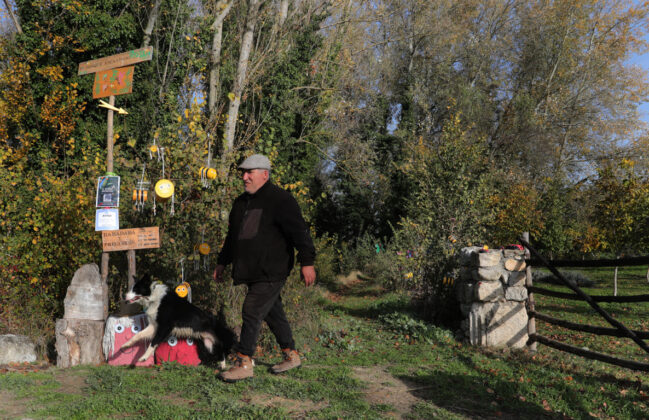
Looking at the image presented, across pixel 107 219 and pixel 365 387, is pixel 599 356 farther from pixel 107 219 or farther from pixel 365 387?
pixel 107 219

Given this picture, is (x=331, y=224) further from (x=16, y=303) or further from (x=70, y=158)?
(x=16, y=303)

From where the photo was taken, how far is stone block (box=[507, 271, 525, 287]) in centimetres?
630

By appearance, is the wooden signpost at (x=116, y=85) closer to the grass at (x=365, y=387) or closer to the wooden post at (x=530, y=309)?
the grass at (x=365, y=387)

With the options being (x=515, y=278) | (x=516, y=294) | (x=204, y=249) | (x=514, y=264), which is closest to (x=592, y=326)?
(x=516, y=294)

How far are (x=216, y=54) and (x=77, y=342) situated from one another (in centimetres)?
828

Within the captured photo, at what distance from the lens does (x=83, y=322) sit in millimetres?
4848

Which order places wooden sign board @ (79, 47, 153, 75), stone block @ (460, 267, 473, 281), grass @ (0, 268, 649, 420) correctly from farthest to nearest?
stone block @ (460, 267, 473, 281) → wooden sign board @ (79, 47, 153, 75) → grass @ (0, 268, 649, 420)

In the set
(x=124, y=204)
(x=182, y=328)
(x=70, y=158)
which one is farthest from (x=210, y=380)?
(x=70, y=158)

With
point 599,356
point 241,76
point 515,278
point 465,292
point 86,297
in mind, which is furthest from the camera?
point 241,76

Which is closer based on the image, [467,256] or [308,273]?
[308,273]

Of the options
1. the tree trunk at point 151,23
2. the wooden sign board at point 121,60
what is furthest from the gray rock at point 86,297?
the tree trunk at point 151,23

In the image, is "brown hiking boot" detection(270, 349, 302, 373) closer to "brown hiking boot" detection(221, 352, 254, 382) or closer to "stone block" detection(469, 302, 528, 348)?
"brown hiking boot" detection(221, 352, 254, 382)

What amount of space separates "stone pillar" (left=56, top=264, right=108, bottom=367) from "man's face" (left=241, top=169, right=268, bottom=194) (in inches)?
85.0

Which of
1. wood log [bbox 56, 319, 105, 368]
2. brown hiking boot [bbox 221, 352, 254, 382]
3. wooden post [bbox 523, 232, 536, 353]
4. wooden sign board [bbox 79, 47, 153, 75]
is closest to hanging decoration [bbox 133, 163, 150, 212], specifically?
wooden sign board [bbox 79, 47, 153, 75]
